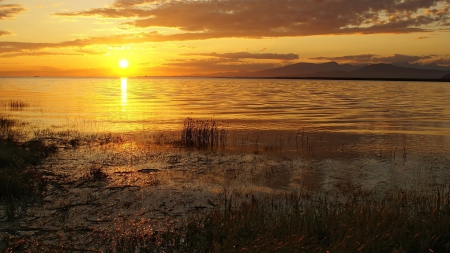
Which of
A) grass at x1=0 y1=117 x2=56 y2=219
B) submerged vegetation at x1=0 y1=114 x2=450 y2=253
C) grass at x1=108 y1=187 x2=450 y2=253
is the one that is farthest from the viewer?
grass at x1=0 y1=117 x2=56 y2=219

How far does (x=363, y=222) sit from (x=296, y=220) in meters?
1.39

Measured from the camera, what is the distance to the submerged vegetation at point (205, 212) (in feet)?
21.7

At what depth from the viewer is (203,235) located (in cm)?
785

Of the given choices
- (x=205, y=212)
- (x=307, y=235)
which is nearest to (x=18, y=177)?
(x=205, y=212)

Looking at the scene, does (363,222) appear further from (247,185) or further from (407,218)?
(247,185)

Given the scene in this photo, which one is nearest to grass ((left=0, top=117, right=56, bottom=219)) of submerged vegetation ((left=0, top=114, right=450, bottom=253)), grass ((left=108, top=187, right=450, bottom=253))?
submerged vegetation ((left=0, top=114, right=450, bottom=253))

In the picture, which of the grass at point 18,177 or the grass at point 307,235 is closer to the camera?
the grass at point 307,235

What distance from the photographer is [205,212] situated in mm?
10000

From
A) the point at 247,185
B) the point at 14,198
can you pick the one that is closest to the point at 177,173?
the point at 247,185

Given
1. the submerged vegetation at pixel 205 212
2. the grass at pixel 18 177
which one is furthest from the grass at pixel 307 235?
the grass at pixel 18 177

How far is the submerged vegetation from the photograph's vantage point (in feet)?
21.7

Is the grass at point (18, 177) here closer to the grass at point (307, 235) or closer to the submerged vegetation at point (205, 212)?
the submerged vegetation at point (205, 212)

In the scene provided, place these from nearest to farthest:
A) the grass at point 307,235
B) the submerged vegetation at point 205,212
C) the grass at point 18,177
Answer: the grass at point 307,235, the submerged vegetation at point 205,212, the grass at point 18,177

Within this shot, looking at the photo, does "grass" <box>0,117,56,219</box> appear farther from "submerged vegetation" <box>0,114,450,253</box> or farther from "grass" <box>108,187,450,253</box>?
"grass" <box>108,187,450,253</box>
